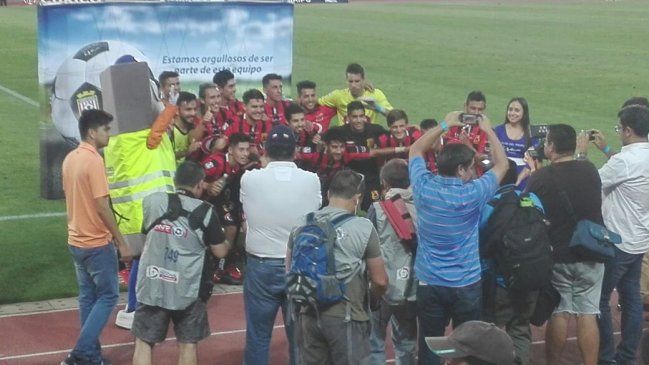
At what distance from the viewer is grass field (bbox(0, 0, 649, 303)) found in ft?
39.9

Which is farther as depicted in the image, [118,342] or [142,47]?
[142,47]

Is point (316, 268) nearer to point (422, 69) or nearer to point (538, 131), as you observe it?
point (538, 131)

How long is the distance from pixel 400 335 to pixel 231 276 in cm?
317

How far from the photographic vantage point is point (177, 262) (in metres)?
7.30

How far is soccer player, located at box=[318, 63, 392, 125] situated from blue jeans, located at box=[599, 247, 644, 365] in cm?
426

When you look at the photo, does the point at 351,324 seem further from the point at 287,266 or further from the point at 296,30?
the point at 296,30

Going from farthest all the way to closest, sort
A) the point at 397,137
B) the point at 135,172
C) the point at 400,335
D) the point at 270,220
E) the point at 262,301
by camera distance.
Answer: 1. the point at 397,137
2. the point at 135,172
3. the point at 400,335
4. the point at 262,301
5. the point at 270,220

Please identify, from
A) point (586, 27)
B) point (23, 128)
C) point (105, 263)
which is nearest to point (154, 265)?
point (105, 263)

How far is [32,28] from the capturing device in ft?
109

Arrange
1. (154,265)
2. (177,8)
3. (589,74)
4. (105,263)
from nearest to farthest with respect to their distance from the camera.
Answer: (154,265) < (105,263) < (177,8) < (589,74)

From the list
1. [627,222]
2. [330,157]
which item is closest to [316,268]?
[627,222]

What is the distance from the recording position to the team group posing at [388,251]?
268 inches

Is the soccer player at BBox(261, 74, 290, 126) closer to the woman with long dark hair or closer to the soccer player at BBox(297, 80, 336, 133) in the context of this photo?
the soccer player at BBox(297, 80, 336, 133)

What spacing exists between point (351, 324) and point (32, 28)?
28541mm
